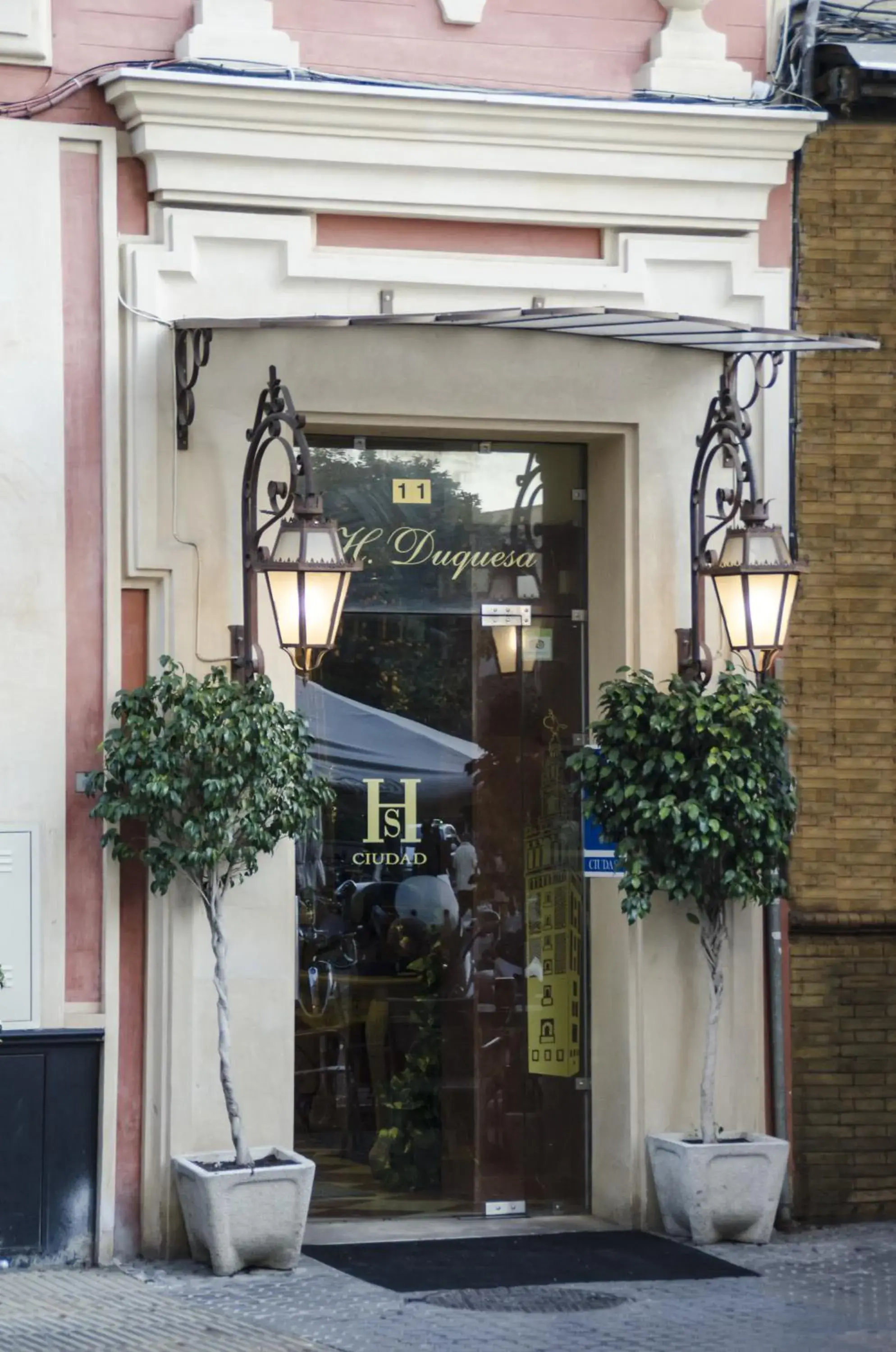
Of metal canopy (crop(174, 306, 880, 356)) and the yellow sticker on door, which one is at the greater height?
metal canopy (crop(174, 306, 880, 356))

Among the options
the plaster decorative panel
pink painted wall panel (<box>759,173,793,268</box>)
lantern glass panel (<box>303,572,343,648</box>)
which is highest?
the plaster decorative panel

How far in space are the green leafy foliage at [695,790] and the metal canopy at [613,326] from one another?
1.52 m

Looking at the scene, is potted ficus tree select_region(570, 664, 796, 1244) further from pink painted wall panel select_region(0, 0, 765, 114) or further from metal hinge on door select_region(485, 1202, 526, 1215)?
pink painted wall panel select_region(0, 0, 765, 114)

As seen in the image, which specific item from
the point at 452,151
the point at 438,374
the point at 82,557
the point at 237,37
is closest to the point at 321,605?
the point at 82,557

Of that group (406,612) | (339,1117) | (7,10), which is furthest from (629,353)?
(339,1117)

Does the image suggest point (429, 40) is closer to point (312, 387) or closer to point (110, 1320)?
point (312, 387)

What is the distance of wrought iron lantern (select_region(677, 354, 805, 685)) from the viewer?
889 cm

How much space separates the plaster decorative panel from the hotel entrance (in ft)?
7.08

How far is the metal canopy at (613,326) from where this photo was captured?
27.5 feet

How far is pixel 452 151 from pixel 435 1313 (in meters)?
5.10

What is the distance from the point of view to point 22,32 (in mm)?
9000

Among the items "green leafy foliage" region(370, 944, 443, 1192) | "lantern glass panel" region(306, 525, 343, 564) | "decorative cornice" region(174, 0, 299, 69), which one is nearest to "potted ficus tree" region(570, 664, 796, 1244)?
"green leafy foliage" region(370, 944, 443, 1192)

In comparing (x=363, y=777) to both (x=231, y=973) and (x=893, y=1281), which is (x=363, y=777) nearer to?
(x=231, y=973)

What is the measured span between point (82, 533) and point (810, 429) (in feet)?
11.7
